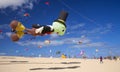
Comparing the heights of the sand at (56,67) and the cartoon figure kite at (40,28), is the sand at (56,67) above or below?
below

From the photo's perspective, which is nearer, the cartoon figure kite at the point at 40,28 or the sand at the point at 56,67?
the cartoon figure kite at the point at 40,28

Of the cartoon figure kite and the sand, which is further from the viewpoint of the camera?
the sand

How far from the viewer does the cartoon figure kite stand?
869 cm

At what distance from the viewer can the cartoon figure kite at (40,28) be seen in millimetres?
8688

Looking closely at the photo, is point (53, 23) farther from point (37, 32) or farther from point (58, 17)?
point (37, 32)

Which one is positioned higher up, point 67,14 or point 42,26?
point 67,14

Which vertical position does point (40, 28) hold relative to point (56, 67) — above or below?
above

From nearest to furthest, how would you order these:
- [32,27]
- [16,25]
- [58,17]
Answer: [16,25] → [32,27] → [58,17]

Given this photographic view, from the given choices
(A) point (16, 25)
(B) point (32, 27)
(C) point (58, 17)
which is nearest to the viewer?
(A) point (16, 25)

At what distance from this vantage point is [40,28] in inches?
357

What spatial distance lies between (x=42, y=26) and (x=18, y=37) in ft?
3.76

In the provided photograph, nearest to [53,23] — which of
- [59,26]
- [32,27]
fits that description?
[59,26]

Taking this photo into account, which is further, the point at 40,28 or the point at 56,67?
the point at 56,67

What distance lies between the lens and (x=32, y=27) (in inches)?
362
